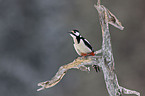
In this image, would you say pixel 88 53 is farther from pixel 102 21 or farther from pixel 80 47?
pixel 102 21

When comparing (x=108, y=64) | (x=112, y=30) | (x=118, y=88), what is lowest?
(x=118, y=88)

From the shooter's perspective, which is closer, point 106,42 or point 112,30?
point 106,42

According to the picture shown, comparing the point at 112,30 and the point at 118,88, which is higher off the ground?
the point at 112,30

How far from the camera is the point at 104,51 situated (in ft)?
4.96

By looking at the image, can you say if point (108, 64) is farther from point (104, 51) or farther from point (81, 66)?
point (81, 66)

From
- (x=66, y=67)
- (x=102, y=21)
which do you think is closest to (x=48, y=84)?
(x=66, y=67)

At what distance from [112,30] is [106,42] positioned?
1.22 metres

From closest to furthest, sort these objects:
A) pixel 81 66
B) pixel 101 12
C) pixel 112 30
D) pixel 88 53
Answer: pixel 101 12 → pixel 88 53 → pixel 81 66 → pixel 112 30

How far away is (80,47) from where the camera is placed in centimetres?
157

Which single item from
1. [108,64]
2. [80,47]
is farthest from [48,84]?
[108,64]

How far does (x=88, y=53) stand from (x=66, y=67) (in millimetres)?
190

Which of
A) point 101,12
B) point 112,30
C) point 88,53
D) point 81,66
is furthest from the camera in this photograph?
point 112,30

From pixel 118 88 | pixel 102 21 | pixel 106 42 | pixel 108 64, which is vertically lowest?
pixel 118 88

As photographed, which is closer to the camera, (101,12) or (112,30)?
(101,12)
